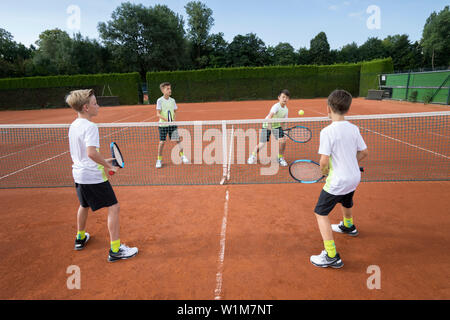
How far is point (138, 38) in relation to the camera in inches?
1746

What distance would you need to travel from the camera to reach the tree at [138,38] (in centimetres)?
4378

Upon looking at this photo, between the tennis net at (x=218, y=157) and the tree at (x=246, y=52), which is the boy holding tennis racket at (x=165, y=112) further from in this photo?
the tree at (x=246, y=52)

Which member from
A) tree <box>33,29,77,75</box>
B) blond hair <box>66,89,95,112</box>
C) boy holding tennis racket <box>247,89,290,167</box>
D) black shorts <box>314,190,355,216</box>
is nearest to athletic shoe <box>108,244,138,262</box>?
blond hair <box>66,89,95,112</box>

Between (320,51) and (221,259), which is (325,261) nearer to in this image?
(221,259)

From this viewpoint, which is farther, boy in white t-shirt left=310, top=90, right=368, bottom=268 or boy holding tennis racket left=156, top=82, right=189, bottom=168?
boy holding tennis racket left=156, top=82, right=189, bottom=168

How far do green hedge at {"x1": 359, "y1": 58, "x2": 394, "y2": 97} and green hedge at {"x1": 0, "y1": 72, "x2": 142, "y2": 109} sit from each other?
933 inches

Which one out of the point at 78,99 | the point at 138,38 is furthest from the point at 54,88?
the point at 78,99

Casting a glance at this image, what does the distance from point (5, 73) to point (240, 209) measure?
44.3 metres

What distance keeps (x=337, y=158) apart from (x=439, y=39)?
236 ft

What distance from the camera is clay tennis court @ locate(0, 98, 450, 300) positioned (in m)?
2.55

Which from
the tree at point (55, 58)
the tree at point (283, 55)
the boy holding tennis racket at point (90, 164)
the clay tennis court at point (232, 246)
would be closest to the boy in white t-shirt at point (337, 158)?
the clay tennis court at point (232, 246)

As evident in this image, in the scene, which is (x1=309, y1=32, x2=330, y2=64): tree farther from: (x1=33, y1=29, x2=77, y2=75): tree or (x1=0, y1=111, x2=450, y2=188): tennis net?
(x1=0, y1=111, x2=450, y2=188): tennis net

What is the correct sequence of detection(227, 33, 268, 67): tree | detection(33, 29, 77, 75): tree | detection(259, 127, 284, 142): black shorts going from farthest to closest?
detection(227, 33, 268, 67): tree < detection(33, 29, 77, 75): tree < detection(259, 127, 284, 142): black shorts

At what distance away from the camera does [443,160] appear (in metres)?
6.30
